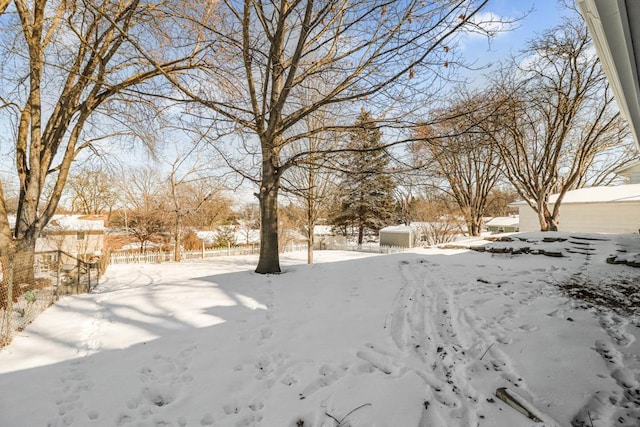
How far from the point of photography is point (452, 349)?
2885mm

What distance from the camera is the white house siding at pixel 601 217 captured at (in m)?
13.1

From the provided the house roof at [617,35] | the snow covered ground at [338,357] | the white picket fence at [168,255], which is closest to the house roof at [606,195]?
the snow covered ground at [338,357]

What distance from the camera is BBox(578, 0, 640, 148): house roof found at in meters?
1.72

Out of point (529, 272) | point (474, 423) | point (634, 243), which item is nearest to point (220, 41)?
point (474, 423)

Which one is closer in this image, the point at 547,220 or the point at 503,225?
the point at 547,220

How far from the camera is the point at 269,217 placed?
6695 mm

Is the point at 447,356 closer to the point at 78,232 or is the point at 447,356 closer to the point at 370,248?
the point at 370,248

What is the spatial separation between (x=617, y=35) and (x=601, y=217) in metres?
17.2

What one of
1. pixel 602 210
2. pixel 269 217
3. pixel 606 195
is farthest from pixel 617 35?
pixel 606 195

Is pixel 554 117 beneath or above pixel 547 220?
above

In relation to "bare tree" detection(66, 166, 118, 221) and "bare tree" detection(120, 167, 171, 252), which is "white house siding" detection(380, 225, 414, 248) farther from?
"bare tree" detection(66, 166, 118, 221)

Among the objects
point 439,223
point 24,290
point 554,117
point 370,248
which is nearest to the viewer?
point 24,290

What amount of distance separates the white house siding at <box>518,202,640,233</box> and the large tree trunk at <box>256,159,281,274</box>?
16.7 metres

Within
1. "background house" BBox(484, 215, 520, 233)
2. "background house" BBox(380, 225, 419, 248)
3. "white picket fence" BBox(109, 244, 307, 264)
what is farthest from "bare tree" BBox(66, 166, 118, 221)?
"background house" BBox(484, 215, 520, 233)
